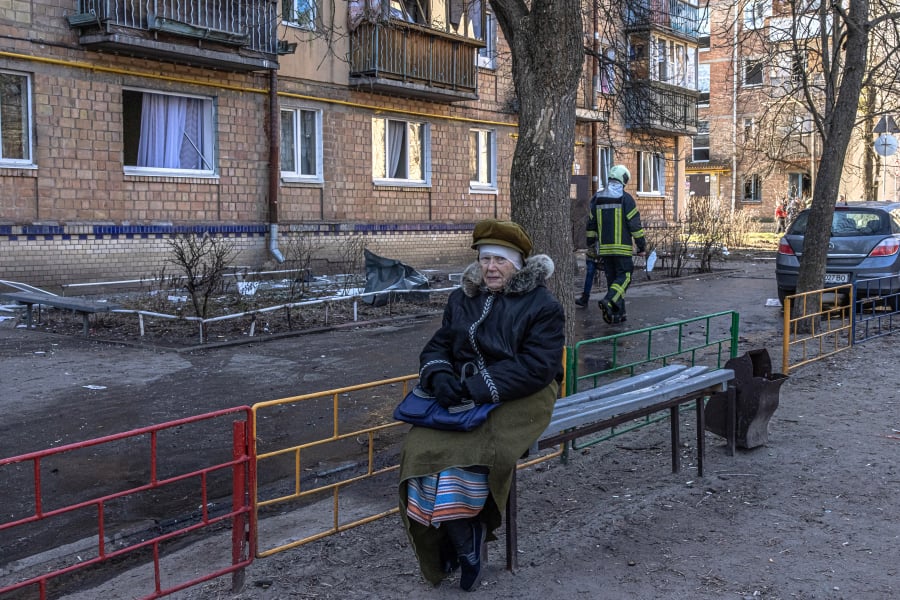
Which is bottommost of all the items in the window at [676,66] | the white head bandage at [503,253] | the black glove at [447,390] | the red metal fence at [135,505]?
the red metal fence at [135,505]

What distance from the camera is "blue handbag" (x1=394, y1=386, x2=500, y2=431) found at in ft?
11.9

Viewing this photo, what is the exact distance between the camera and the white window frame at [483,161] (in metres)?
22.0

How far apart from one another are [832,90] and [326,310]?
6.51m

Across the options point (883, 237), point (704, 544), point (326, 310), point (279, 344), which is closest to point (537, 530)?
point (704, 544)

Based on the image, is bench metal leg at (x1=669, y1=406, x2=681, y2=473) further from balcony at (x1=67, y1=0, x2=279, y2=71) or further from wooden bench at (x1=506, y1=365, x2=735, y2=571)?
balcony at (x1=67, y1=0, x2=279, y2=71)

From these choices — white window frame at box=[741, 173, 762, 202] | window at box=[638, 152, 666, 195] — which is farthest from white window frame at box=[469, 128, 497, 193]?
white window frame at box=[741, 173, 762, 202]

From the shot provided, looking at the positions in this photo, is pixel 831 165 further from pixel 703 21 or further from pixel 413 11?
pixel 413 11

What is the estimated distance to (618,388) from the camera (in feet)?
16.8

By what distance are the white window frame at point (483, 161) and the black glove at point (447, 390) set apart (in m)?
18.3

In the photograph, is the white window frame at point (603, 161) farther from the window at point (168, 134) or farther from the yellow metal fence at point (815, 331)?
the yellow metal fence at point (815, 331)

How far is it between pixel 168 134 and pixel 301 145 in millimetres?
2972

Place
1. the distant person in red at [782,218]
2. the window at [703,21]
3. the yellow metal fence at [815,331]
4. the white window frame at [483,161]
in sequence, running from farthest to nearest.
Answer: the distant person in red at [782,218], the white window frame at [483,161], the window at [703,21], the yellow metal fence at [815,331]

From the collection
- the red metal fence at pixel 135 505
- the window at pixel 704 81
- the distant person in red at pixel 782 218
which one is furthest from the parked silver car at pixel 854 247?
the window at pixel 704 81

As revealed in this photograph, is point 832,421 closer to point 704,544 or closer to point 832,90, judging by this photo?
point 704,544
